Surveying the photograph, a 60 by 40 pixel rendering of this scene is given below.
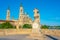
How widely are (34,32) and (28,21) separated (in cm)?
6602

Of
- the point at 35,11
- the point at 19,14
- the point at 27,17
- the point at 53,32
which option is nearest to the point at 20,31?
the point at 53,32

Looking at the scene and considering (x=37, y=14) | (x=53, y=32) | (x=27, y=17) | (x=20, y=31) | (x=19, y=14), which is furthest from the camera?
(x=27, y=17)

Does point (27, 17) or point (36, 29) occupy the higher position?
point (27, 17)

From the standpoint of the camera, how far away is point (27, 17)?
9244 cm

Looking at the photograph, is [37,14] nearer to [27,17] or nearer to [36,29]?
[36,29]

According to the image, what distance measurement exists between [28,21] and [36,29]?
217 feet

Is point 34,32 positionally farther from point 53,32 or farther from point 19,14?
point 19,14

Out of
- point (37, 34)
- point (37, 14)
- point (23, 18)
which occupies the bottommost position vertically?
point (37, 34)

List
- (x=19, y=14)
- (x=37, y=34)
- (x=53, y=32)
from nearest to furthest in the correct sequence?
1. (x=37, y=34)
2. (x=53, y=32)
3. (x=19, y=14)

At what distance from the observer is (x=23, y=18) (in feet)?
296

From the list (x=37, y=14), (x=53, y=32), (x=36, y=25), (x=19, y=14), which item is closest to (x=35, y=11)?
(x=37, y=14)

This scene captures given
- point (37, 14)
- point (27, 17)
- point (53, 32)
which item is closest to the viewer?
point (37, 14)

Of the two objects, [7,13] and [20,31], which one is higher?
[7,13]

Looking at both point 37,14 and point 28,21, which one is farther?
point 28,21
